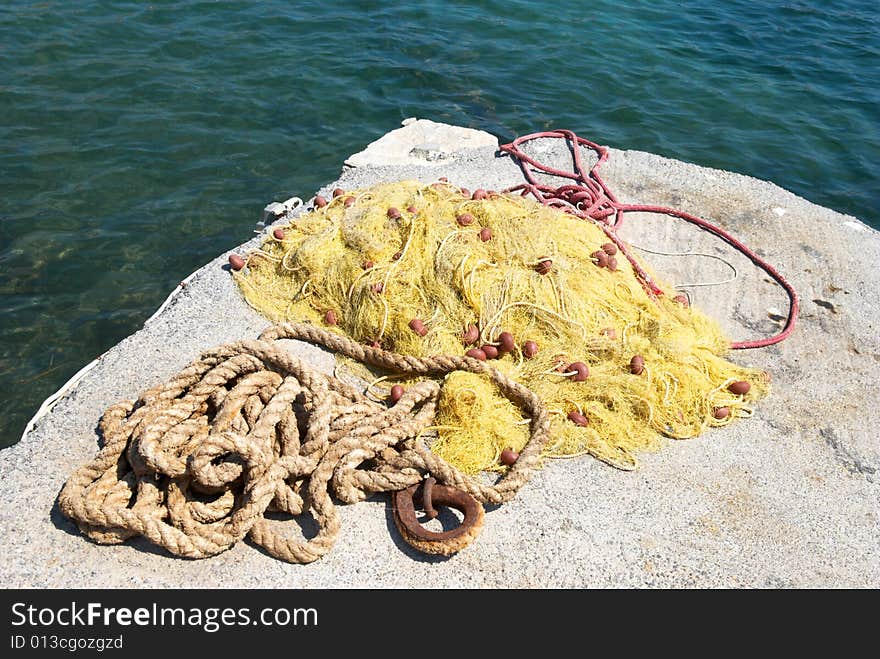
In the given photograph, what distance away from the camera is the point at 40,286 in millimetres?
7180

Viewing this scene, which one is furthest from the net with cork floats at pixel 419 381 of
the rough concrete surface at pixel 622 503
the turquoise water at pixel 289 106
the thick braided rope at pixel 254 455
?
the turquoise water at pixel 289 106

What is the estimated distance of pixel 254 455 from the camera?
374 centimetres

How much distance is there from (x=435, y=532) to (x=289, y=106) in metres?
8.62

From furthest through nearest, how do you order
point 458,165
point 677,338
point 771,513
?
point 458,165 < point 677,338 < point 771,513

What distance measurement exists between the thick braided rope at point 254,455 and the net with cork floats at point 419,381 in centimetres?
1

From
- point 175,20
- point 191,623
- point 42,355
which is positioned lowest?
point 42,355

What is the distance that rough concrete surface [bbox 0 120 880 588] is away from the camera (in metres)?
3.74

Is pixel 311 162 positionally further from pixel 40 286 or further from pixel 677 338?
pixel 677 338

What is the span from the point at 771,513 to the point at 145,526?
3.79 metres

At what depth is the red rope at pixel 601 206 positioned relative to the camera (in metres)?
5.82

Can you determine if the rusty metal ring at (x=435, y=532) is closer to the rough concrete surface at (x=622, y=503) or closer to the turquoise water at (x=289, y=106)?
the rough concrete surface at (x=622, y=503)

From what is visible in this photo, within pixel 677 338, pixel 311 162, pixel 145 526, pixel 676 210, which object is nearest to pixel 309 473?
pixel 145 526

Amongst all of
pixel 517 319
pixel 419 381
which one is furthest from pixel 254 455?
pixel 517 319

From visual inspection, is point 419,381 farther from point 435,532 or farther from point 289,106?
point 289,106
